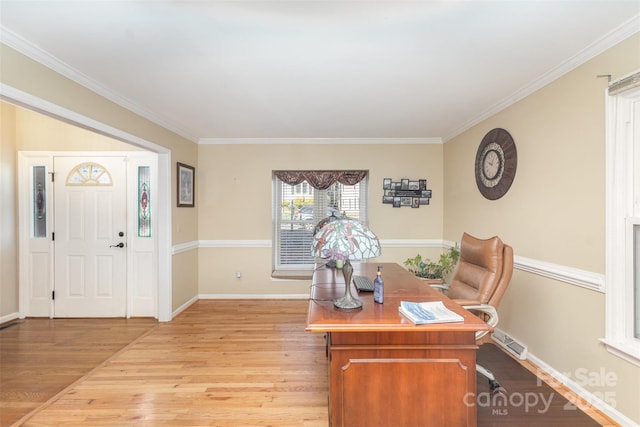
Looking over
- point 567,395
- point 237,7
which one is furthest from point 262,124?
point 567,395

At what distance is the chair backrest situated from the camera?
2.05m

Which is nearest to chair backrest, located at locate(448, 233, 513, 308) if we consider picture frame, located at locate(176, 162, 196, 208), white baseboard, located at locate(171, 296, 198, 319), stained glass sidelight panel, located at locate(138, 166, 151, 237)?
white baseboard, located at locate(171, 296, 198, 319)

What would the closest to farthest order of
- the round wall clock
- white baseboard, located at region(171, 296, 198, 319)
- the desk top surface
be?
the desk top surface
the round wall clock
white baseboard, located at region(171, 296, 198, 319)

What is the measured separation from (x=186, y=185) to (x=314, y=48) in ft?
9.72

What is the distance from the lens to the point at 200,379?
2375mm

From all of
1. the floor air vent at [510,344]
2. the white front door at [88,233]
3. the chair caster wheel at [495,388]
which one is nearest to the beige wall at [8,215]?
the white front door at [88,233]

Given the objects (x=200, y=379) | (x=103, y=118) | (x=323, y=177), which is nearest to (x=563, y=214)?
(x=323, y=177)

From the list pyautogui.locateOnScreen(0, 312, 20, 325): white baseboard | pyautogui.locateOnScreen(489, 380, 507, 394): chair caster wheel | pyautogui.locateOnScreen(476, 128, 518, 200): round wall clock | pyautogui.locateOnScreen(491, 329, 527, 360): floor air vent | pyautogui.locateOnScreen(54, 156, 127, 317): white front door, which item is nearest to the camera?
pyautogui.locateOnScreen(489, 380, 507, 394): chair caster wheel

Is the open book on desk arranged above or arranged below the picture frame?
below

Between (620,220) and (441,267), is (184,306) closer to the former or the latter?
(441,267)

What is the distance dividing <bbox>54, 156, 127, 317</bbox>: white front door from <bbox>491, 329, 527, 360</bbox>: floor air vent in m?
4.35

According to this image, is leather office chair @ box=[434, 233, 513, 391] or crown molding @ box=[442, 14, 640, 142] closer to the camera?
crown molding @ box=[442, 14, 640, 142]

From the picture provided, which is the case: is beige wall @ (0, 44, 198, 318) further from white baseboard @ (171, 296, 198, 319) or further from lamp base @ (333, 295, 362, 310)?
lamp base @ (333, 295, 362, 310)

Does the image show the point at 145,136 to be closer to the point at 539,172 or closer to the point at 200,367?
the point at 200,367
